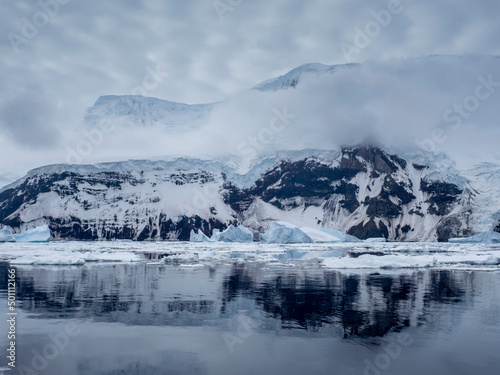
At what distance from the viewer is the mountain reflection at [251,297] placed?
20506mm

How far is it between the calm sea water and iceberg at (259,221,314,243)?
334 feet

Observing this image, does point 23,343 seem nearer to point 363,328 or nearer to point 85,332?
point 85,332

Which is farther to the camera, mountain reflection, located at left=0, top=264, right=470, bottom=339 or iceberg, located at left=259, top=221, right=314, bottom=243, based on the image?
iceberg, located at left=259, top=221, right=314, bottom=243

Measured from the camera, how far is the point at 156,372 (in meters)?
13.0

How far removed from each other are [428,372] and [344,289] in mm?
17056

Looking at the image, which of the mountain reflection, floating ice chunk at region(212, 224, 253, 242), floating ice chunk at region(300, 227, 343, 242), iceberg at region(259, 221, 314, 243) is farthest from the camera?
floating ice chunk at region(300, 227, 343, 242)

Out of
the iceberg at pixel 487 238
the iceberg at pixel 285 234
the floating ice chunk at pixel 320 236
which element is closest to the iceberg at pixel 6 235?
the iceberg at pixel 285 234

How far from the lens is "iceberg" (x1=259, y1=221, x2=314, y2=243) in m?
136

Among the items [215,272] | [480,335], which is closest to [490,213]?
[215,272]

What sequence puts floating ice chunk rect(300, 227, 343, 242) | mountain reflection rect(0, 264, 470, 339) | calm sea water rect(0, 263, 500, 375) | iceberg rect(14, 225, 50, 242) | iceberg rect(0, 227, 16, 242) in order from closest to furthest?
calm sea water rect(0, 263, 500, 375), mountain reflection rect(0, 264, 470, 339), iceberg rect(14, 225, 50, 242), iceberg rect(0, 227, 16, 242), floating ice chunk rect(300, 227, 343, 242)

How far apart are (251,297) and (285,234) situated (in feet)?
363

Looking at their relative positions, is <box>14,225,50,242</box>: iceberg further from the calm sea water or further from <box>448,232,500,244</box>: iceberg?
<box>448,232,500,244</box>: iceberg

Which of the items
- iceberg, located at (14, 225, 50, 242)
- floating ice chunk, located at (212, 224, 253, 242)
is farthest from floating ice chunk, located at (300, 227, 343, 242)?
iceberg, located at (14, 225, 50, 242)

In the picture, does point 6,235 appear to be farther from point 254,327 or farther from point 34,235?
point 254,327
